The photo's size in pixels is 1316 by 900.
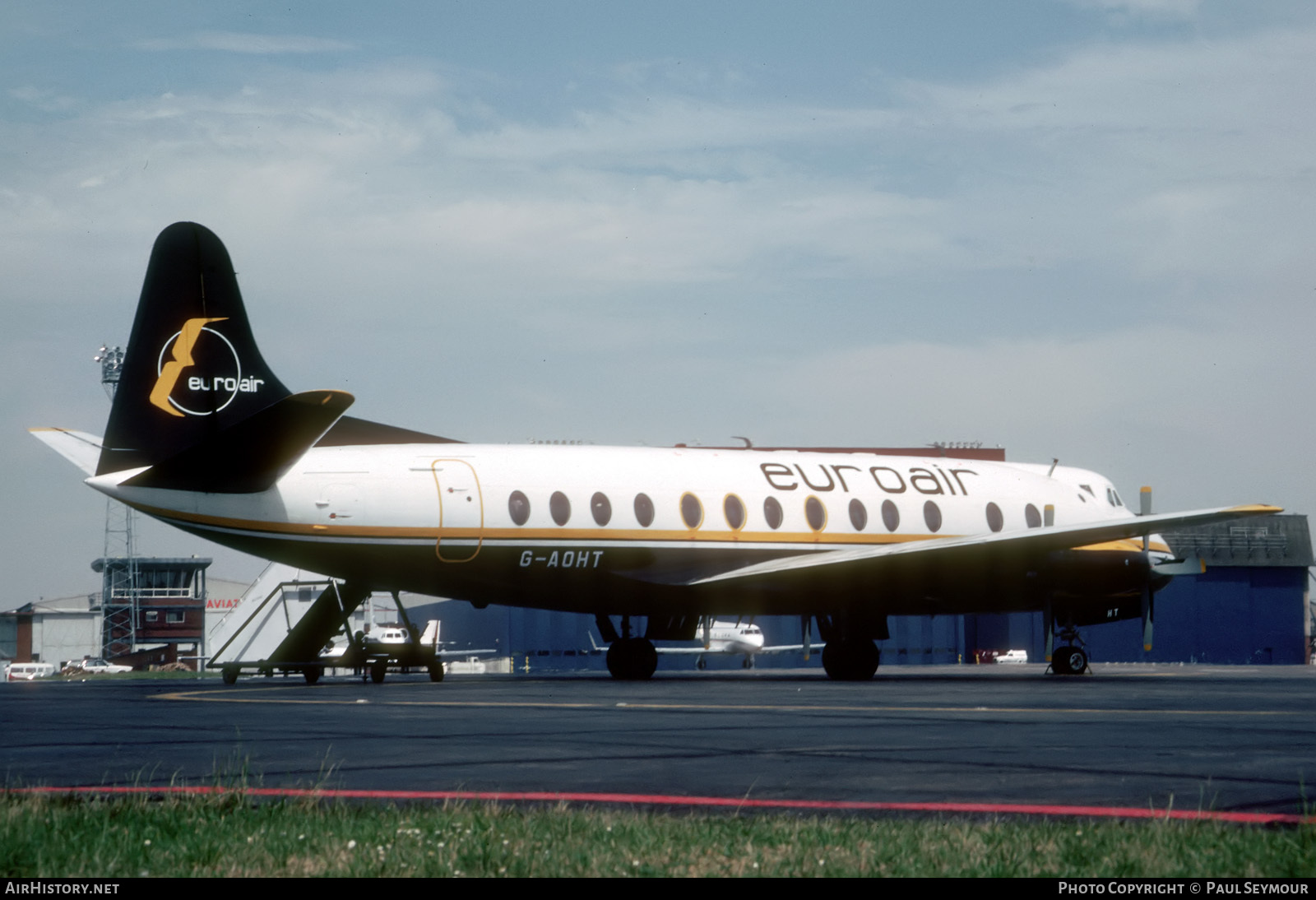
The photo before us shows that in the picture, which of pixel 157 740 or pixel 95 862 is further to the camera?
pixel 157 740

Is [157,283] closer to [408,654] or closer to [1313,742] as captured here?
[408,654]

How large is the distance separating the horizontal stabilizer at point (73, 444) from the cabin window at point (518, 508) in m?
8.61

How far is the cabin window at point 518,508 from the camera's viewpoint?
30.4m

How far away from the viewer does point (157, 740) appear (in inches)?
586

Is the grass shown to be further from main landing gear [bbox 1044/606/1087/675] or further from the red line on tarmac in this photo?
main landing gear [bbox 1044/606/1087/675]

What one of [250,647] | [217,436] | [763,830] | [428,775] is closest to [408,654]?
[250,647]

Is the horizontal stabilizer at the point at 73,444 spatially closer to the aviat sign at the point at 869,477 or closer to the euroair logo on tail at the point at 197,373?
the euroair logo on tail at the point at 197,373

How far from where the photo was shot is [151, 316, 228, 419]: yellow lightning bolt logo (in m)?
28.2

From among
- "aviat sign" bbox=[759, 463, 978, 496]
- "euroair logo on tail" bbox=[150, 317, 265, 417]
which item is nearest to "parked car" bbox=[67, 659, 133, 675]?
"euroair logo on tail" bbox=[150, 317, 265, 417]

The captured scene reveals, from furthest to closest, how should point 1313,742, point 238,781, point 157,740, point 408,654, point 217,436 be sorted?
1. point 408,654
2. point 217,436
3. point 157,740
4. point 1313,742
5. point 238,781

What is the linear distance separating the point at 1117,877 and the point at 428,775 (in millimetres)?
6205

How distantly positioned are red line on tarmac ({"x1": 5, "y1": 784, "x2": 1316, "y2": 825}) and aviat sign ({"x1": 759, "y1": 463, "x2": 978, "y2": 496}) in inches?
954

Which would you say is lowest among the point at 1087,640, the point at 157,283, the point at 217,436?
the point at 1087,640

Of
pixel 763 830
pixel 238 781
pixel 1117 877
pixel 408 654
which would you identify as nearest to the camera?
pixel 1117 877
